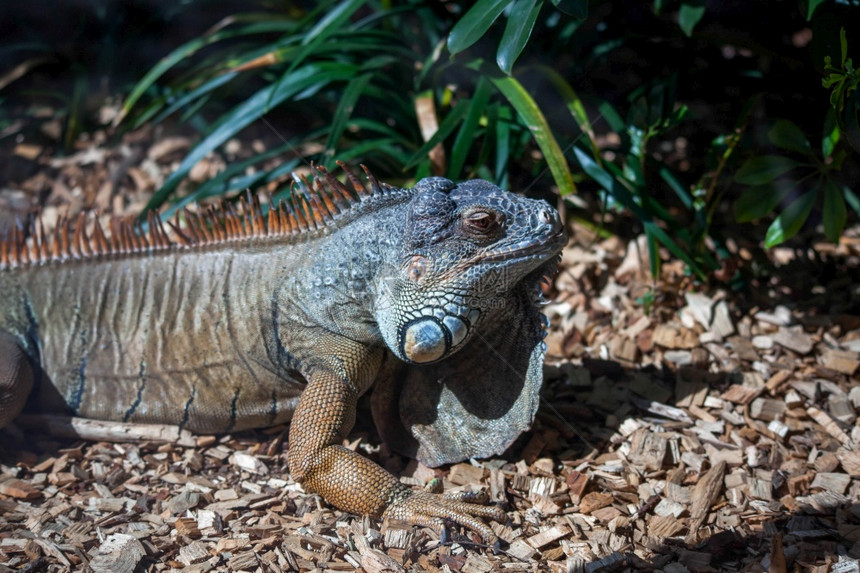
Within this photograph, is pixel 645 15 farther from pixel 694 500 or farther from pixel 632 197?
pixel 694 500

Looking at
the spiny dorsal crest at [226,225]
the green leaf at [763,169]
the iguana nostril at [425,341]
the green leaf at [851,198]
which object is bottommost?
the green leaf at [851,198]

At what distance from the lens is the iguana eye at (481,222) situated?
2.74m

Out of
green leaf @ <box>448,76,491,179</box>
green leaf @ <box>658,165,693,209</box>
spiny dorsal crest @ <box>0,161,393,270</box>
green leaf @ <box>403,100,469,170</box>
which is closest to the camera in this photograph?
spiny dorsal crest @ <box>0,161,393,270</box>

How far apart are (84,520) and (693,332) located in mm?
3048

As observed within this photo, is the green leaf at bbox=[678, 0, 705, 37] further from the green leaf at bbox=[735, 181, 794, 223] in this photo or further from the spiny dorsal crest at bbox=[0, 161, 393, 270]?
the spiny dorsal crest at bbox=[0, 161, 393, 270]

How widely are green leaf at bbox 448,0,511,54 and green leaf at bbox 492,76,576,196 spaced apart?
2.01 feet

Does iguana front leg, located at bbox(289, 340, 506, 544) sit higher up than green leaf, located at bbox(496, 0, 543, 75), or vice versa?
green leaf, located at bbox(496, 0, 543, 75)

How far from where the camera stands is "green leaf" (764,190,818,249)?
3.57 m

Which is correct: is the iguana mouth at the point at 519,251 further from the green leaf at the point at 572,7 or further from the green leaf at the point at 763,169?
the green leaf at the point at 763,169

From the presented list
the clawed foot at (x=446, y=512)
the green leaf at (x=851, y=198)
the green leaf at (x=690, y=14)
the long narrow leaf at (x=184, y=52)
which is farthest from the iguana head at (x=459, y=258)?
the long narrow leaf at (x=184, y=52)

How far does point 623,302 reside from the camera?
426cm

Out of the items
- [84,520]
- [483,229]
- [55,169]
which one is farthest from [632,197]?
[55,169]

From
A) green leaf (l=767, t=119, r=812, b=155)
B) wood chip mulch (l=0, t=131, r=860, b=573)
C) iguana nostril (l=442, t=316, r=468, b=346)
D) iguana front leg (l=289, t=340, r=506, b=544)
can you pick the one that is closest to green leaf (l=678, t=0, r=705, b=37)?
green leaf (l=767, t=119, r=812, b=155)

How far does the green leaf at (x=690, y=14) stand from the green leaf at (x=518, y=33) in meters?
1.00
